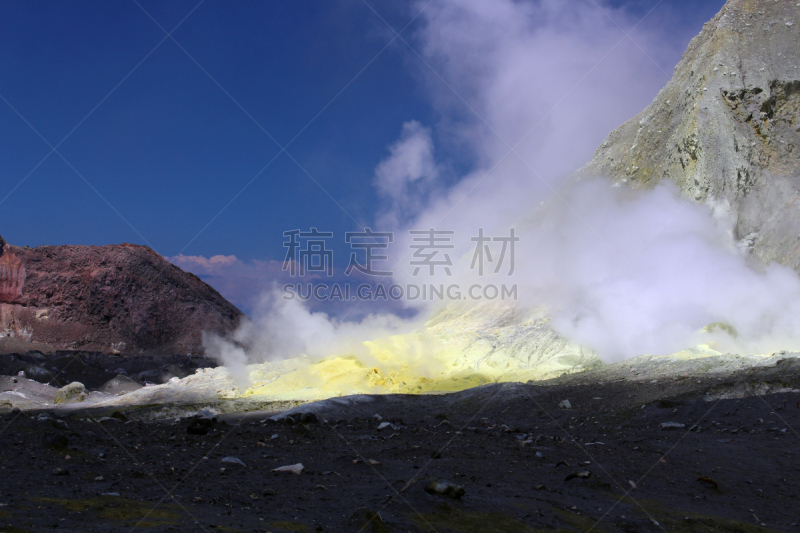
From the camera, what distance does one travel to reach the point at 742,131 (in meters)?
28.8

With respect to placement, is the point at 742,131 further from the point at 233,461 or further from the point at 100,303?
the point at 100,303

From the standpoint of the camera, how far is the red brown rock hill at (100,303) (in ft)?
194

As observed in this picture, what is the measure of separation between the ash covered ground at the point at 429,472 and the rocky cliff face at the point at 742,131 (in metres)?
17.1

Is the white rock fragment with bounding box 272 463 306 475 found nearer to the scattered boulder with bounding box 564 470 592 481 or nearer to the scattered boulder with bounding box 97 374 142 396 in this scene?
the scattered boulder with bounding box 564 470 592 481

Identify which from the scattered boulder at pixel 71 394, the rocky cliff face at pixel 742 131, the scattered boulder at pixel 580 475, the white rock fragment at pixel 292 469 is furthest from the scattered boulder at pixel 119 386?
the rocky cliff face at pixel 742 131

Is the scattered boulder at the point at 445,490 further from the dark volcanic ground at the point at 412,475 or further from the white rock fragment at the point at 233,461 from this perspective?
the white rock fragment at the point at 233,461

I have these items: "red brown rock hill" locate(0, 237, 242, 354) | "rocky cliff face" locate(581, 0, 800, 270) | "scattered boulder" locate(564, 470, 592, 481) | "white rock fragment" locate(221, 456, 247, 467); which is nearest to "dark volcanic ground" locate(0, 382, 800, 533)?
"scattered boulder" locate(564, 470, 592, 481)

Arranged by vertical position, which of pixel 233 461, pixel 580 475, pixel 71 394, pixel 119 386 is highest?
pixel 119 386

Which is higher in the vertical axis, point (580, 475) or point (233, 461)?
point (233, 461)

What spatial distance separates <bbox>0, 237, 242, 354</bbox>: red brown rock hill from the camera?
194 ft

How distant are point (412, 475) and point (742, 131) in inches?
1203

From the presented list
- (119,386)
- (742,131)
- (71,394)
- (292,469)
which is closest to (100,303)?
(119,386)

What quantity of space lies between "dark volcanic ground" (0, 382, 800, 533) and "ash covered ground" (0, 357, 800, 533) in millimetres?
27

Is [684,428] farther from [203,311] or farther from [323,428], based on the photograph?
[203,311]
